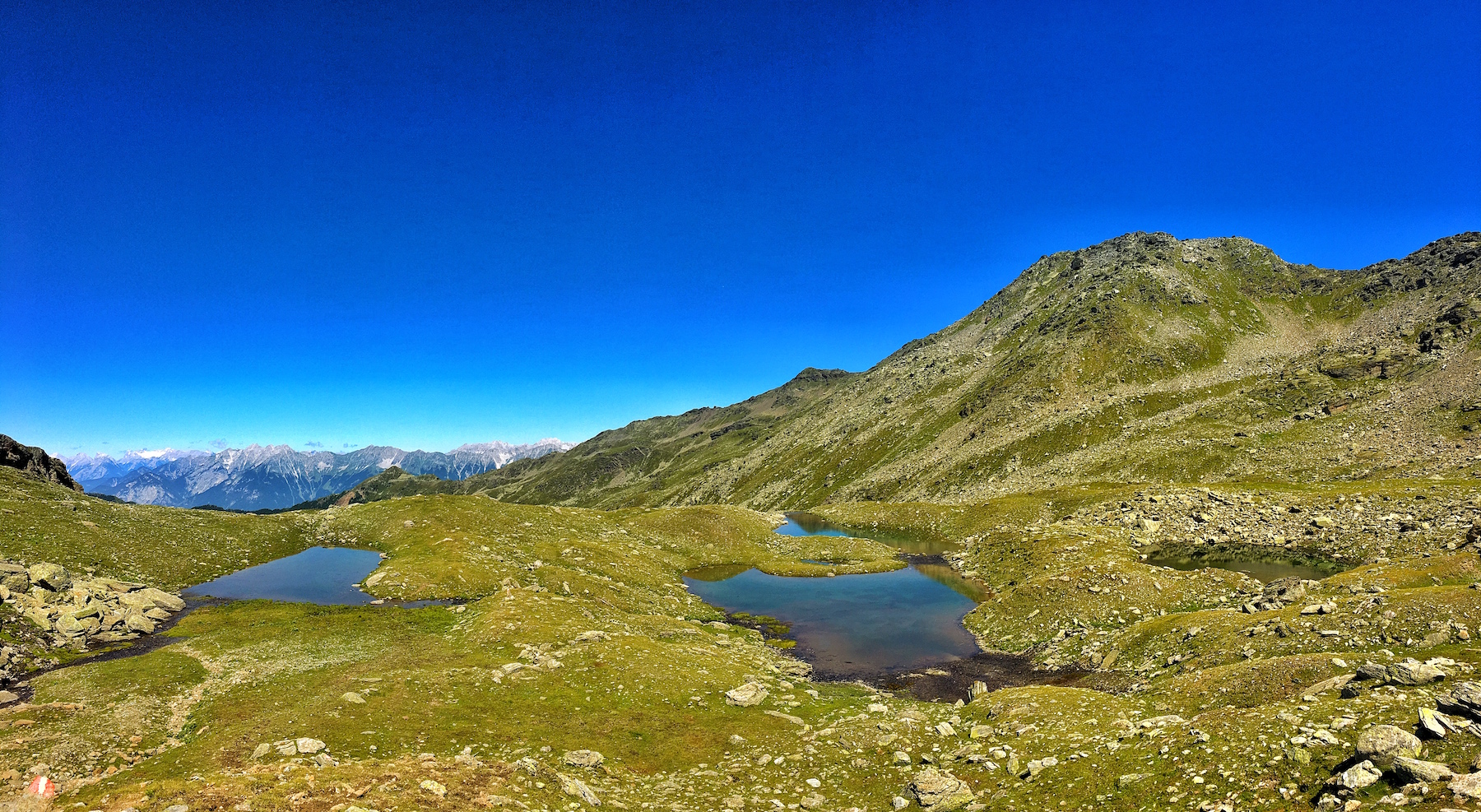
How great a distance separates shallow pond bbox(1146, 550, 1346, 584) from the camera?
55562 millimetres

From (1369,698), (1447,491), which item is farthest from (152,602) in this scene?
(1447,491)

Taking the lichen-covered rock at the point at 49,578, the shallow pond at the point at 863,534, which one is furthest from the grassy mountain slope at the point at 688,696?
the shallow pond at the point at 863,534

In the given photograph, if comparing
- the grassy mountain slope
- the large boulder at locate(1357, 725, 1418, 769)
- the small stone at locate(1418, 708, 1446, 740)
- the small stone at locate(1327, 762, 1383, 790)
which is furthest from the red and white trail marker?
the small stone at locate(1418, 708, 1446, 740)

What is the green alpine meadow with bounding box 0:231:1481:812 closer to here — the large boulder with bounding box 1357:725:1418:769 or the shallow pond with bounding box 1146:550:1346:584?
the large boulder with bounding box 1357:725:1418:769

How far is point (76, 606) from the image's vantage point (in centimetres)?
3934

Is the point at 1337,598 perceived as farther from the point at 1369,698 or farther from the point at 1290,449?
the point at 1290,449

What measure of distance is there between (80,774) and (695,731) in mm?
23220

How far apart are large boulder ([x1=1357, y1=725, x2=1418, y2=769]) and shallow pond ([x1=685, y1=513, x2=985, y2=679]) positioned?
2982 cm

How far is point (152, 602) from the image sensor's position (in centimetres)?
4500

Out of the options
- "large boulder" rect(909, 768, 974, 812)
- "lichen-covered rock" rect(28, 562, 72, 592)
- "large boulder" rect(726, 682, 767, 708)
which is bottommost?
"large boulder" rect(726, 682, 767, 708)

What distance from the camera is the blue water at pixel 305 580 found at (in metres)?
52.5

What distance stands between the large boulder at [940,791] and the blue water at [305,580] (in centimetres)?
4931

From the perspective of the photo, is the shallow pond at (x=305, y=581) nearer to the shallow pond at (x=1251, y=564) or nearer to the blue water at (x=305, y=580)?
the blue water at (x=305, y=580)

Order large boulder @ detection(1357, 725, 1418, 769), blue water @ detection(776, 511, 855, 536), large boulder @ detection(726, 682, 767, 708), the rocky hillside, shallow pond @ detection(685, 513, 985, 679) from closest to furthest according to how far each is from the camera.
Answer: large boulder @ detection(1357, 725, 1418, 769) → large boulder @ detection(726, 682, 767, 708) → shallow pond @ detection(685, 513, 985, 679) → the rocky hillside → blue water @ detection(776, 511, 855, 536)
